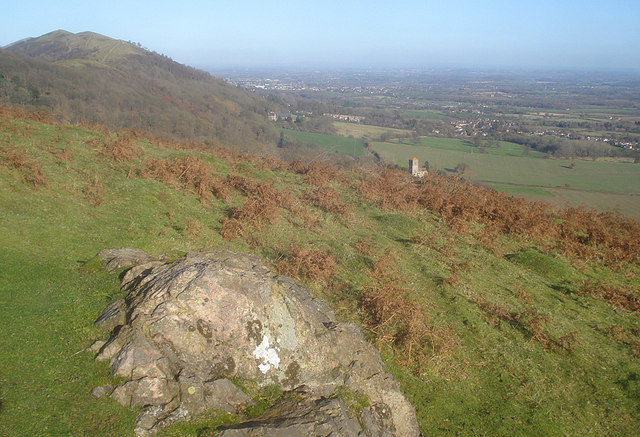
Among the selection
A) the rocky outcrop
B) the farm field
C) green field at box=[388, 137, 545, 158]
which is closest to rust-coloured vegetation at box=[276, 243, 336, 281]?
the rocky outcrop

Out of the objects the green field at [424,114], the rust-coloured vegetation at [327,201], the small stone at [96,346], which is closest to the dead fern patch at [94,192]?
the small stone at [96,346]

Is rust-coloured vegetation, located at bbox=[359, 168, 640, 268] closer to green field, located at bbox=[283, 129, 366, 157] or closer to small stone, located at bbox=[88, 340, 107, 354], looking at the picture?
small stone, located at bbox=[88, 340, 107, 354]

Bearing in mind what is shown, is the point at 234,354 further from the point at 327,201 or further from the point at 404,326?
the point at 327,201

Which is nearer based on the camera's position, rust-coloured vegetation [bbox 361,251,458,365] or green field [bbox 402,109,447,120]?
rust-coloured vegetation [bbox 361,251,458,365]

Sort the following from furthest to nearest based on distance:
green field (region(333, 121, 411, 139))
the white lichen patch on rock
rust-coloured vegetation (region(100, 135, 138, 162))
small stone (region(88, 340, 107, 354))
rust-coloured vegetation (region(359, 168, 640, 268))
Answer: green field (region(333, 121, 411, 139)), rust-coloured vegetation (region(359, 168, 640, 268)), rust-coloured vegetation (region(100, 135, 138, 162)), the white lichen patch on rock, small stone (region(88, 340, 107, 354))

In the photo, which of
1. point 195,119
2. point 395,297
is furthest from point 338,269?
point 195,119

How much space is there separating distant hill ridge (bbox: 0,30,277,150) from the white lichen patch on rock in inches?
976

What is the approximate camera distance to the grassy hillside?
5785 millimetres

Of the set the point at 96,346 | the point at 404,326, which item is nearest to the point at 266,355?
the point at 96,346

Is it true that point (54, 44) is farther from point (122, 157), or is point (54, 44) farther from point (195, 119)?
point (122, 157)

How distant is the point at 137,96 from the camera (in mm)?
53812

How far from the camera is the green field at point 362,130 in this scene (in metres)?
58.7

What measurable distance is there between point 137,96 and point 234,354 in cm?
5673

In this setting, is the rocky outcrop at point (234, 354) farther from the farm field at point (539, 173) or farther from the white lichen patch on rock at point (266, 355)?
the farm field at point (539, 173)
